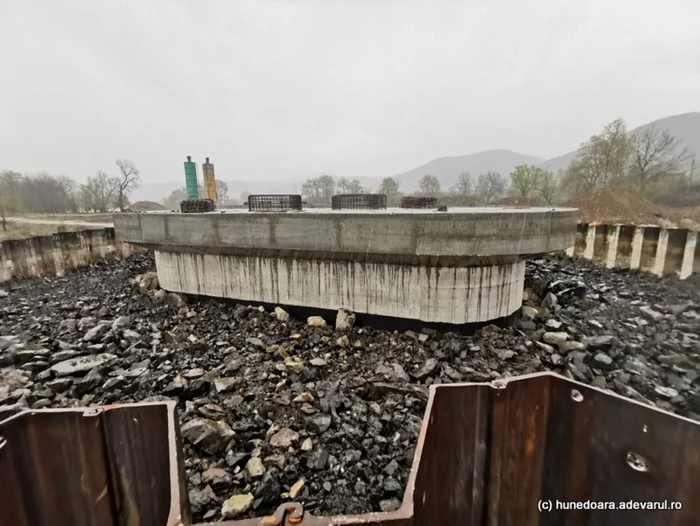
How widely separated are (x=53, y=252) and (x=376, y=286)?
13.6 meters

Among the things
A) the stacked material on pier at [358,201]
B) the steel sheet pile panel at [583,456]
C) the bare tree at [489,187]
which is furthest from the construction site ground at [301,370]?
the bare tree at [489,187]

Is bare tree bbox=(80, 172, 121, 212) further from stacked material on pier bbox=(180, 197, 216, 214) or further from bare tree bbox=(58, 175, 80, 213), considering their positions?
stacked material on pier bbox=(180, 197, 216, 214)

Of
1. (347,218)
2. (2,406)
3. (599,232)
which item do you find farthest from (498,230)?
(599,232)

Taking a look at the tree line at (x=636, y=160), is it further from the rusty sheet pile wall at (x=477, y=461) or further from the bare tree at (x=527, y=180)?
the rusty sheet pile wall at (x=477, y=461)

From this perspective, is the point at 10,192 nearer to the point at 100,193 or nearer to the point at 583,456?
the point at 100,193

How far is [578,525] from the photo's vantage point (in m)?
2.30

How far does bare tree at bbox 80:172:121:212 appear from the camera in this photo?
1874 inches

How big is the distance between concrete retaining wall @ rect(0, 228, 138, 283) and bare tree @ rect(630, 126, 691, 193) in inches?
2027

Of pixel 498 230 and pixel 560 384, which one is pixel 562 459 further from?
pixel 498 230

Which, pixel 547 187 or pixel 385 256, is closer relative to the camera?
pixel 385 256

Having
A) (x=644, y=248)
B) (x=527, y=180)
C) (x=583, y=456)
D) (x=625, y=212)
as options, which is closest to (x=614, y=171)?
(x=527, y=180)

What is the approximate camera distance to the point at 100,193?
5003 centimetres

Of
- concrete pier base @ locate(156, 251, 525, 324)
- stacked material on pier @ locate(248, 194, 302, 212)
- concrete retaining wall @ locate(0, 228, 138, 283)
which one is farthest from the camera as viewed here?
concrete retaining wall @ locate(0, 228, 138, 283)

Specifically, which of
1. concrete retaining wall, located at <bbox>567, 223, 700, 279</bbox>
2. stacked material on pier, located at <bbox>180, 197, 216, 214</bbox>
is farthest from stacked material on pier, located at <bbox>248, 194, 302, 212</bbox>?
concrete retaining wall, located at <bbox>567, 223, 700, 279</bbox>
